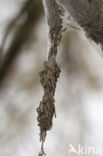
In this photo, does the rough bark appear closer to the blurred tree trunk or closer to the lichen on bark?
the lichen on bark

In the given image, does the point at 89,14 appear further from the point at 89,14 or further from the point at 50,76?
the point at 50,76

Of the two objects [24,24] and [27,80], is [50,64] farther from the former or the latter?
[24,24]

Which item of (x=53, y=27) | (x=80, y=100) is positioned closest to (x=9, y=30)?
(x=80, y=100)

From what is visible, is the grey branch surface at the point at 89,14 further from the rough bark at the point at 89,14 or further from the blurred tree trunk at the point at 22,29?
the blurred tree trunk at the point at 22,29

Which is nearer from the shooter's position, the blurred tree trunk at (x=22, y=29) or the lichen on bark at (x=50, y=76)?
the lichen on bark at (x=50, y=76)

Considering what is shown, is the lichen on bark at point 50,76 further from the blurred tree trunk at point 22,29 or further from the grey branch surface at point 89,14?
the blurred tree trunk at point 22,29

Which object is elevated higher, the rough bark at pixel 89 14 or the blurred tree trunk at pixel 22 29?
the blurred tree trunk at pixel 22 29

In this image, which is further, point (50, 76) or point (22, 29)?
point (22, 29)

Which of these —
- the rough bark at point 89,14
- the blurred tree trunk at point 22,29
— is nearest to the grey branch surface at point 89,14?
the rough bark at point 89,14

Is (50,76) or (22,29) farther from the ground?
(22,29)

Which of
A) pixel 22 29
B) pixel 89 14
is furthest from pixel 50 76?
pixel 22 29
